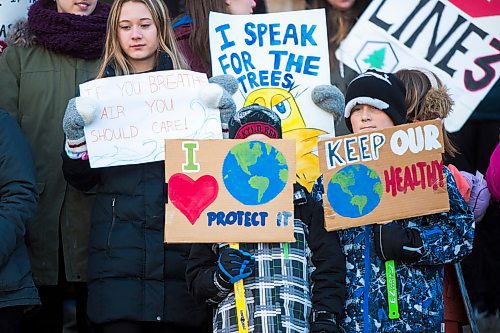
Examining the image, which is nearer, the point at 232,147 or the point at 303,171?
the point at 232,147

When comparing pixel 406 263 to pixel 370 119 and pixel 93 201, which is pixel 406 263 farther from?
pixel 93 201

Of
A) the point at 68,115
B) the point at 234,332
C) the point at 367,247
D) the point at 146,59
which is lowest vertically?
the point at 234,332

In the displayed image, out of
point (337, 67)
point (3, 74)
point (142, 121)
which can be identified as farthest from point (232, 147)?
point (337, 67)

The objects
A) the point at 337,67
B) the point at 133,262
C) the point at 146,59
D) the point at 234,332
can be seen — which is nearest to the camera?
the point at 234,332

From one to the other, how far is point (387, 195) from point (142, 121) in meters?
1.18

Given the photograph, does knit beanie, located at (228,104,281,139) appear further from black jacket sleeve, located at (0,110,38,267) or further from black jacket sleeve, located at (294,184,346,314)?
black jacket sleeve, located at (0,110,38,267)

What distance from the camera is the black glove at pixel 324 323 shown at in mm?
4461

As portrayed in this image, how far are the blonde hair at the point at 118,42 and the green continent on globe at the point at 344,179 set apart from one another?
1022 millimetres

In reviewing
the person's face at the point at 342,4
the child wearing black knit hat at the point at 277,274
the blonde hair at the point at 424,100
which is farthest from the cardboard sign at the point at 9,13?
the blonde hair at the point at 424,100

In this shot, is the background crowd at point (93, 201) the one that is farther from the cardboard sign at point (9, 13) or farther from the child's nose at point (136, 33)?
the cardboard sign at point (9, 13)

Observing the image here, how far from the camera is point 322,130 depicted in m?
5.39

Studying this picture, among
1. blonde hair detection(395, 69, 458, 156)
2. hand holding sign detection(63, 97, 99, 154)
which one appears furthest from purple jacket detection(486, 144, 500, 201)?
hand holding sign detection(63, 97, 99, 154)

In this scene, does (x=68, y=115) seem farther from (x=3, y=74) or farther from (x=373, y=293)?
(x=373, y=293)

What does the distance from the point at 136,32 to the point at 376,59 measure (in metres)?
1.66
